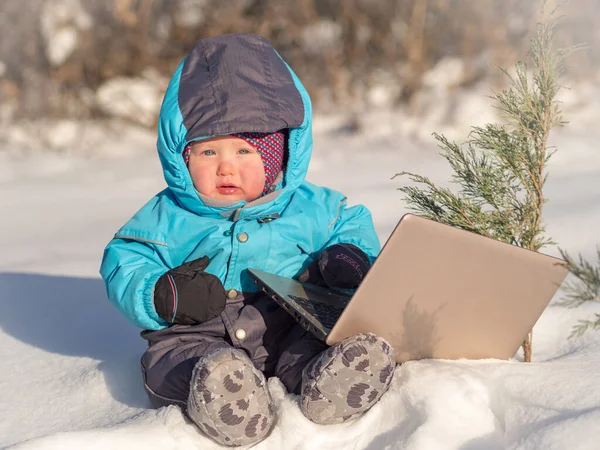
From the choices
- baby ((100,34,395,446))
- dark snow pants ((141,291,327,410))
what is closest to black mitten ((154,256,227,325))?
baby ((100,34,395,446))

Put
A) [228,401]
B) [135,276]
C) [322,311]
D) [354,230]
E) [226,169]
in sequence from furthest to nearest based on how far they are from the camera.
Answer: [354,230]
[226,169]
[135,276]
[322,311]
[228,401]

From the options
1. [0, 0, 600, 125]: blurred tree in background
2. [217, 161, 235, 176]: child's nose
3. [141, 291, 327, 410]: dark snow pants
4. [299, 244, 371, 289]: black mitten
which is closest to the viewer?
[141, 291, 327, 410]: dark snow pants

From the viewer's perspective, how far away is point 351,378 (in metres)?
2.02

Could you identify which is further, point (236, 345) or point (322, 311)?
point (236, 345)

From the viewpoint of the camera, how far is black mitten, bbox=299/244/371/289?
2539 millimetres

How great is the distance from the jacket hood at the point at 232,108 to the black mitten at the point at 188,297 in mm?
361

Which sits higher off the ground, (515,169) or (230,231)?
(515,169)

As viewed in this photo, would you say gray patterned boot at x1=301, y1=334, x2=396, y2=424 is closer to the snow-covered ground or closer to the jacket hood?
the snow-covered ground

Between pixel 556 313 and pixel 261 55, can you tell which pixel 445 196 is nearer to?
pixel 556 313

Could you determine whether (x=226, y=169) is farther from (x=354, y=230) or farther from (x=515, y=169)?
(x=515, y=169)

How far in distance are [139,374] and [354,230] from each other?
3.23ft

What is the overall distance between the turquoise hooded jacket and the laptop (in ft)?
1.59

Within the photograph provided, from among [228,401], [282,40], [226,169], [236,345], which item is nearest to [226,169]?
[226,169]

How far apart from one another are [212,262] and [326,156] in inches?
167
